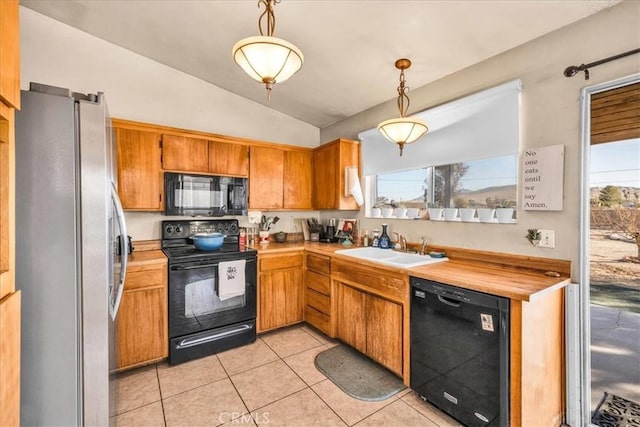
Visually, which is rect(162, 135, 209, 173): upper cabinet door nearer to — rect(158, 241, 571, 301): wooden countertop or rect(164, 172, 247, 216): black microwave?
rect(164, 172, 247, 216): black microwave

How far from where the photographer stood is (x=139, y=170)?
8.75ft

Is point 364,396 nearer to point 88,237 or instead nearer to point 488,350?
point 488,350

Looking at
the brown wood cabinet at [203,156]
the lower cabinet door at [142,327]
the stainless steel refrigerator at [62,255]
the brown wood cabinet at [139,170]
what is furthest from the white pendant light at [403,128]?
the lower cabinet door at [142,327]

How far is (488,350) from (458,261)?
0.88 meters

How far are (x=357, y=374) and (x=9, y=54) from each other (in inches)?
105

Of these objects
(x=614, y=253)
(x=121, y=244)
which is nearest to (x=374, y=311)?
(x=614, y=253)

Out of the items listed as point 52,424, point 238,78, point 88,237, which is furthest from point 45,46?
point 52,424

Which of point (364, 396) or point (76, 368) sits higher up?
point (76, 368)

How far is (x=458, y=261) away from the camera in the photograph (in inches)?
94.1

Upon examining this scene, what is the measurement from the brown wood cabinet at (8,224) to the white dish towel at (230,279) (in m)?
1.56

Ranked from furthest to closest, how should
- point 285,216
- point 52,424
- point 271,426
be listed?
point 285,216 → point 271,426 → point 52,424

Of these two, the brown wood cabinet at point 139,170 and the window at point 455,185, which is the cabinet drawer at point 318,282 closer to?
the window at point 455,185

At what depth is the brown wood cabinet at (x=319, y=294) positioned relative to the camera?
9.34ft

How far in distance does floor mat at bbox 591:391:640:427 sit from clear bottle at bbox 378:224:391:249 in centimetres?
178
